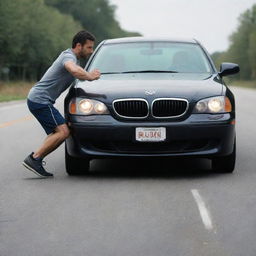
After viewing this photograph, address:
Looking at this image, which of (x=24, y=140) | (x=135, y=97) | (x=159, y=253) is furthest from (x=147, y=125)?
(x=24, y=140)

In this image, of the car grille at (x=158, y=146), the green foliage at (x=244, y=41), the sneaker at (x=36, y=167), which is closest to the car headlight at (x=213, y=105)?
the car grille at (x=158, y=146)

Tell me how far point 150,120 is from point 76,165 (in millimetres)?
1051

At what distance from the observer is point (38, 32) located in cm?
7794

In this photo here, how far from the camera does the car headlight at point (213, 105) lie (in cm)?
834

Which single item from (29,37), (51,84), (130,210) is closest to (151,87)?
(51,84)

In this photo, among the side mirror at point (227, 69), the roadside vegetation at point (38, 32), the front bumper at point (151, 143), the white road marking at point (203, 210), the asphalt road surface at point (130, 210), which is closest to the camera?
the asphalt road surface at point (130, 210)

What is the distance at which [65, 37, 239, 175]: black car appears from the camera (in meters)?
8.23

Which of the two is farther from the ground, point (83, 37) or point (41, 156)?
point (83, 37)

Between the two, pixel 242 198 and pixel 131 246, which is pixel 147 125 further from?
pixel 131 246

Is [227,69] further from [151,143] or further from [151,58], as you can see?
[151,143]

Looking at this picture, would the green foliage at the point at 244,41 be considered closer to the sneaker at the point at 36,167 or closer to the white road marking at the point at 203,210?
the sneaker at the point at 36,167

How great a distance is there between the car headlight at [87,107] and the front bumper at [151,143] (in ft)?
0.19

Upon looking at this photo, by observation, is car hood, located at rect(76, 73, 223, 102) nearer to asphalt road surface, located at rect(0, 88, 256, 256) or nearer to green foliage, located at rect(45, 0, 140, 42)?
asphalt road surface, located at rect(0, 88, 256, 256)

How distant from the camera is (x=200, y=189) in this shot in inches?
308
